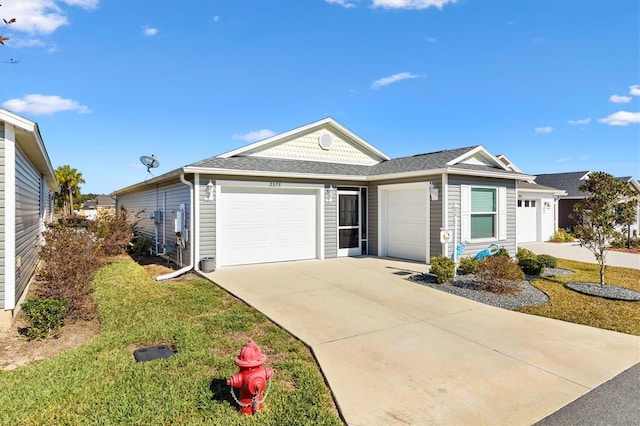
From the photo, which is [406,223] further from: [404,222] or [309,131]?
[309,131]

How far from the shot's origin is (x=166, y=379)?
346cm

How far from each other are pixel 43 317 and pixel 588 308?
28.6 ft

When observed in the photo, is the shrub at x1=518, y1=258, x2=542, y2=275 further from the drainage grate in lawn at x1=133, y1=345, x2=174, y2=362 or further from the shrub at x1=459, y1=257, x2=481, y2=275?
the drainage grate in lawn at x1=133, y1=345, x2=174, y2=362

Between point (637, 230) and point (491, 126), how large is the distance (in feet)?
40.1

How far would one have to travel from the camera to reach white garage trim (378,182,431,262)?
1062 centimetres

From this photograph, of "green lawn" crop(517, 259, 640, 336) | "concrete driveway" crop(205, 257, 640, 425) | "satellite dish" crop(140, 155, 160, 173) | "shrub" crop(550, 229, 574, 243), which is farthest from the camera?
"shrub" crop(550, 229, 574, 243)

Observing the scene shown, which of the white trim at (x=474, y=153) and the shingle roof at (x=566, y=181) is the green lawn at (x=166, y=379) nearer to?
the white trim at (x=474, y=153)

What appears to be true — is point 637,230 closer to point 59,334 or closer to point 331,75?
point 331,75

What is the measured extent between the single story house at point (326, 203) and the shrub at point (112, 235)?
1.37 m

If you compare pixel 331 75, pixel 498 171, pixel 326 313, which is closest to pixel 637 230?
pixel 498 171

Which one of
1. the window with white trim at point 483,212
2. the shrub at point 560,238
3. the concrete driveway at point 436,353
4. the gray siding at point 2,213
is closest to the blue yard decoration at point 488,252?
the window with white trim at point 483,212

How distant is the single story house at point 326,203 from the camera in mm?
9555

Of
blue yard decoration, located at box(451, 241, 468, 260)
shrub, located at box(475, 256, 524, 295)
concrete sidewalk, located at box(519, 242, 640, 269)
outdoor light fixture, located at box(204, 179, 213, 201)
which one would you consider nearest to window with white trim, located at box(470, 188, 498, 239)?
blue yard decoration, located at box(451, 241, 468, 260)

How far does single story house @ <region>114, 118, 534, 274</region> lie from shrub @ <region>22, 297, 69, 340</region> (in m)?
4.33
